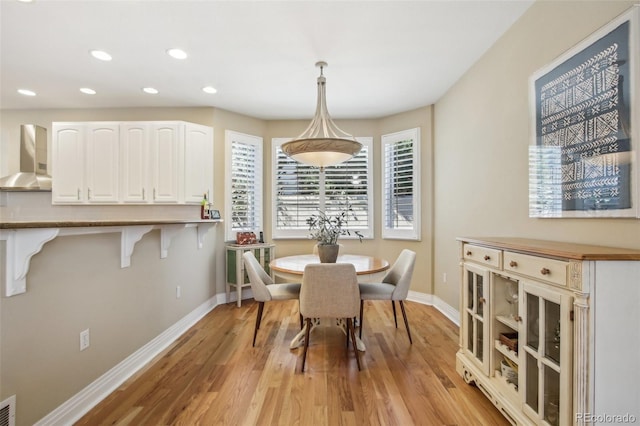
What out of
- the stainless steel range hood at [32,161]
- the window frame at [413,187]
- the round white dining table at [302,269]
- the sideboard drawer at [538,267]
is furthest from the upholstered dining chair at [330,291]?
the stainless steel range hood at [32,161]

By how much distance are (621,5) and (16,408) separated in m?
3.61

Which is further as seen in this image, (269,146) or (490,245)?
(269,146)

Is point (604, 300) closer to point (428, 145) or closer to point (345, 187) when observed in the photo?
point (428, 145)

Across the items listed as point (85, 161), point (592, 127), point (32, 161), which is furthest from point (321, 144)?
point (32, 161)

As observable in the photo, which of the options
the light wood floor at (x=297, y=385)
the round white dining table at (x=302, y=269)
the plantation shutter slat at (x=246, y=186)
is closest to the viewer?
the light wood floor at (x=297, y=385)

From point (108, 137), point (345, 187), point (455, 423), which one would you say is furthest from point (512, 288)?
point (108, 137)

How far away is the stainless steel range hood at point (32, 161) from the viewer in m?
3.80

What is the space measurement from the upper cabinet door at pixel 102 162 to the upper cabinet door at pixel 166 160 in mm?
497

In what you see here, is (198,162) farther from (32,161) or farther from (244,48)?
(32,161)

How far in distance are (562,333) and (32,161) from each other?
228 inches

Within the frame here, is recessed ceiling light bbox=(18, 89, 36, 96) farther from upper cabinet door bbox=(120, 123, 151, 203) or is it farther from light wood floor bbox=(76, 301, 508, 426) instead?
light wood floor bbox=(76, 301, 508, 426)

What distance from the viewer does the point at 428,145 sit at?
4051mm

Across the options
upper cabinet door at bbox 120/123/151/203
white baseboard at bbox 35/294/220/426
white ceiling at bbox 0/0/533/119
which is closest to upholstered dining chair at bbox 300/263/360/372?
white baseboard at bbox 35/294/220/426

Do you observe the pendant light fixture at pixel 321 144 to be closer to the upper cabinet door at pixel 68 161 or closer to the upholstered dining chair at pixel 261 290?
the upholstered dining chair at pixel 261 290
